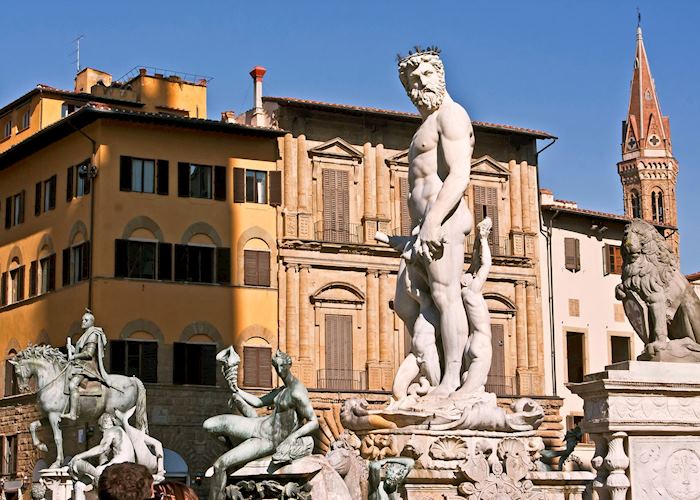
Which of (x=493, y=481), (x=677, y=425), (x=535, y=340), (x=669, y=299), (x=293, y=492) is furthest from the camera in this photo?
(x=535, y=340)

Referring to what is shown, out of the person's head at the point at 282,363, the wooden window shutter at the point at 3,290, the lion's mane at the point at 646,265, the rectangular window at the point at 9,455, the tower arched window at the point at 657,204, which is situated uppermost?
the tower arched window at the point at 657,204

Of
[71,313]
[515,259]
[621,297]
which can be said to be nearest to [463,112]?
[621,297]

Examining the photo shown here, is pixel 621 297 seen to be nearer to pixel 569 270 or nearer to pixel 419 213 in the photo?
pixel 419 213

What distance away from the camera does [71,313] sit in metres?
41.8

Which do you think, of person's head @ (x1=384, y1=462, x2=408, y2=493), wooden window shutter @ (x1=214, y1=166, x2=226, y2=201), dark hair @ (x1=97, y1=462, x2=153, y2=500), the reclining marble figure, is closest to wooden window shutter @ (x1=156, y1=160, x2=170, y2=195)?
wooden window shutter @ (x1=214, y1=166, x2=226, y2=201)

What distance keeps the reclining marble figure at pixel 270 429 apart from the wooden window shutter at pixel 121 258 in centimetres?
3156

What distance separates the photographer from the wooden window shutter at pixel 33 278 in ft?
146

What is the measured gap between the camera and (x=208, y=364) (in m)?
41.4

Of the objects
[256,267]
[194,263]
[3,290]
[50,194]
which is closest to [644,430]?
Answer: [194,263]

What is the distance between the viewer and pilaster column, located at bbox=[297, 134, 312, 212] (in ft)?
146

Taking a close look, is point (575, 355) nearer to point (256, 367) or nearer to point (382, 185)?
point (382, 185)

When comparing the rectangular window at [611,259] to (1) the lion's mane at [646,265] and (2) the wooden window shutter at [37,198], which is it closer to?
(2) the wooden window shutter at [37,198]

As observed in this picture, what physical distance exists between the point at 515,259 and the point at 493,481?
1502 inches

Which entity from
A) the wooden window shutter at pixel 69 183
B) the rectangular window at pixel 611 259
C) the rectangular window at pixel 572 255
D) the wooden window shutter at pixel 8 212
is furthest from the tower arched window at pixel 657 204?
the wooden window shutter at pixel 69 183
